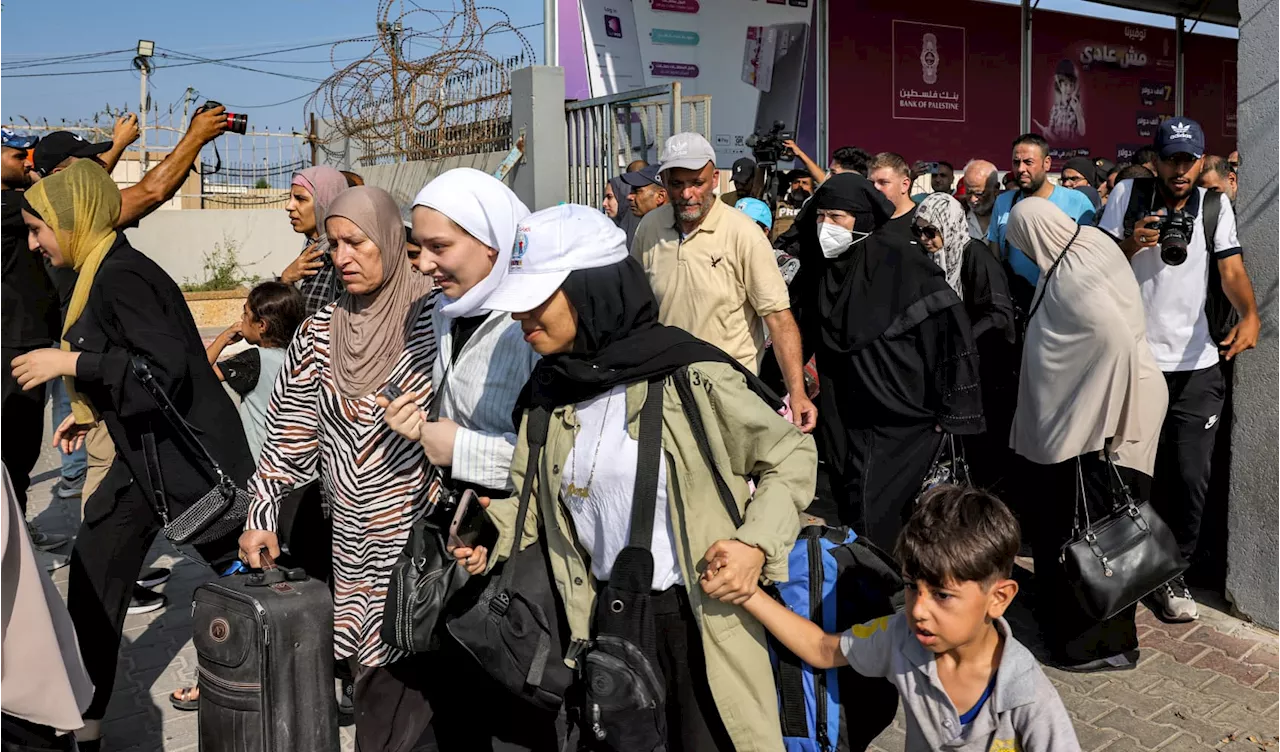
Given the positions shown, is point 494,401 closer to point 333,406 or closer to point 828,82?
point 333,406

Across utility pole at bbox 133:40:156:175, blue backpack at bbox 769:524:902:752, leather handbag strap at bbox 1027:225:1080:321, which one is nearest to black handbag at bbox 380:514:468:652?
blue backpack at bbox 769:524:902:752

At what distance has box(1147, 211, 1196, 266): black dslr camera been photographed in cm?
449

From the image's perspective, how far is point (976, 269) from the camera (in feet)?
17.3

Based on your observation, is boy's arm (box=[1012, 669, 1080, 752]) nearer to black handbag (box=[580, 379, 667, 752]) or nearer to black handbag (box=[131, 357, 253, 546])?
black handbag (box=[580, 379, 667, 752])

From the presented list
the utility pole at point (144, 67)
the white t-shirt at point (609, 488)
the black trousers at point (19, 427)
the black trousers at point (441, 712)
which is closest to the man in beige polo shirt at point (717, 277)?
the black trousers at point (441, 712)

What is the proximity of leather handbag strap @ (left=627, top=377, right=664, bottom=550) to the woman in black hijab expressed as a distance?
84.2 inches

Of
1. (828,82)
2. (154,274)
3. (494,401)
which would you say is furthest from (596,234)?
(828,82)

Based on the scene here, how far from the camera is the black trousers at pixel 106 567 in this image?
367 cm

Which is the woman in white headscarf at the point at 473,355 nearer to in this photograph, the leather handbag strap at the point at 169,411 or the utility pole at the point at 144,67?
the leather handbag strap at the point at 169,411

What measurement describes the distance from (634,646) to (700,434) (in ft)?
1.68

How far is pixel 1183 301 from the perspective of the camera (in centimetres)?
482

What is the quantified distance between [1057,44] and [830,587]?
1876cm

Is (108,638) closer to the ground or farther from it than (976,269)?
closer to the ground

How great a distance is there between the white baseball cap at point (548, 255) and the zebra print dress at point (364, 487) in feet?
2.60
